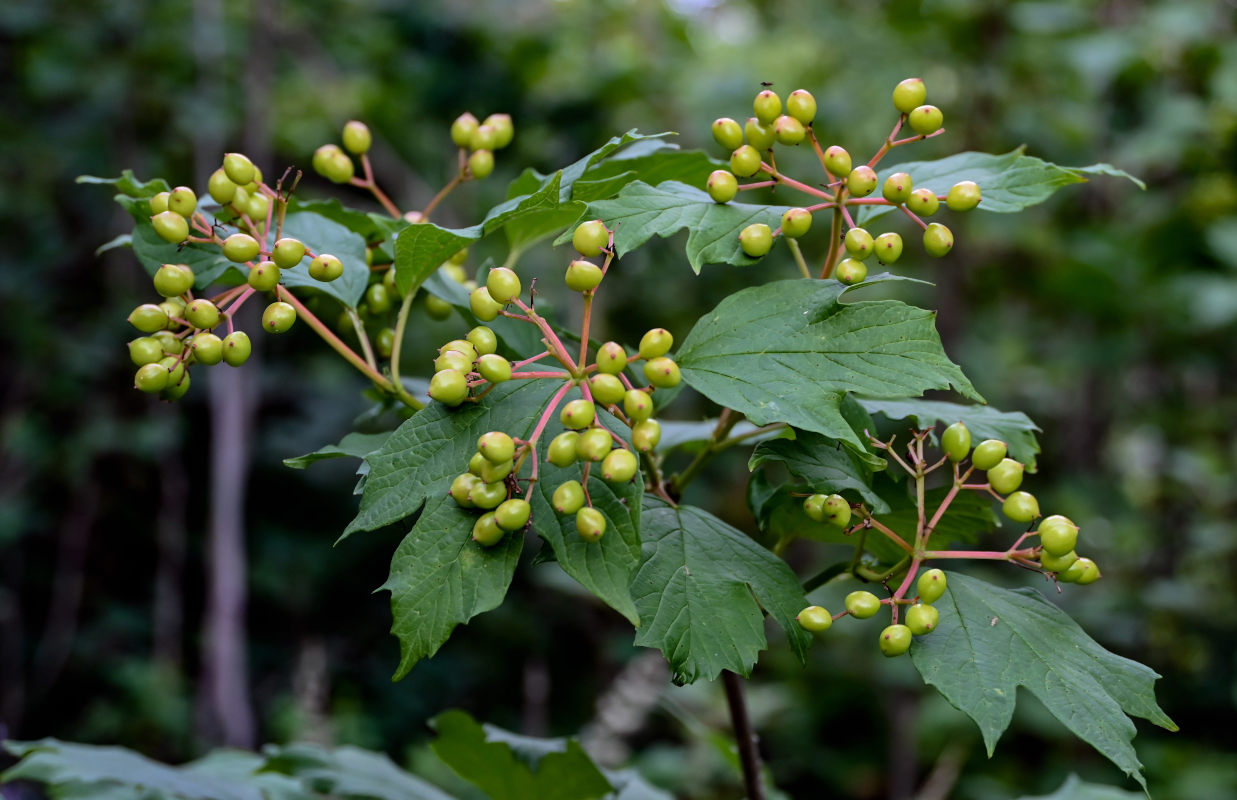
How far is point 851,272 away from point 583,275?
0.82ft

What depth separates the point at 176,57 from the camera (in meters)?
3.92

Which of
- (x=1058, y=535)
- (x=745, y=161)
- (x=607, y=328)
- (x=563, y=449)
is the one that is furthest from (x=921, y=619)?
(x=607, y=328)

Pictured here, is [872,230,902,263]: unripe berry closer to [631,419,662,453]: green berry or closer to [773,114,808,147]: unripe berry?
[773,114,808,147]: unripe berry

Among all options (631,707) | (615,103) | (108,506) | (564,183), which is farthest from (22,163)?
(564,183)

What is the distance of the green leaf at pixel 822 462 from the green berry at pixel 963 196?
27 cm

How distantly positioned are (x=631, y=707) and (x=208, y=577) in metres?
2.12

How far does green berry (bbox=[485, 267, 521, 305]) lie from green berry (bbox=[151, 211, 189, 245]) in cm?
32

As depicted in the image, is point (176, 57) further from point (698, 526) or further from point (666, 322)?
point (698, 526)

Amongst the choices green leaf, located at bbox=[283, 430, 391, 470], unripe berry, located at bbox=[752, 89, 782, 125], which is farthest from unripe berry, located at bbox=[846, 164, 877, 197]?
green leaf, located at bbox=[283, 430, 391, 470]

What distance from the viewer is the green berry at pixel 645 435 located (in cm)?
80

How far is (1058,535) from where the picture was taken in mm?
864

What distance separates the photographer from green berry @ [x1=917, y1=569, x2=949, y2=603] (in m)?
0.86

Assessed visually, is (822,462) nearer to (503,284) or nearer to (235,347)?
(503,284)

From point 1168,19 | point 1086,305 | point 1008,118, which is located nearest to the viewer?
point 1168,19
